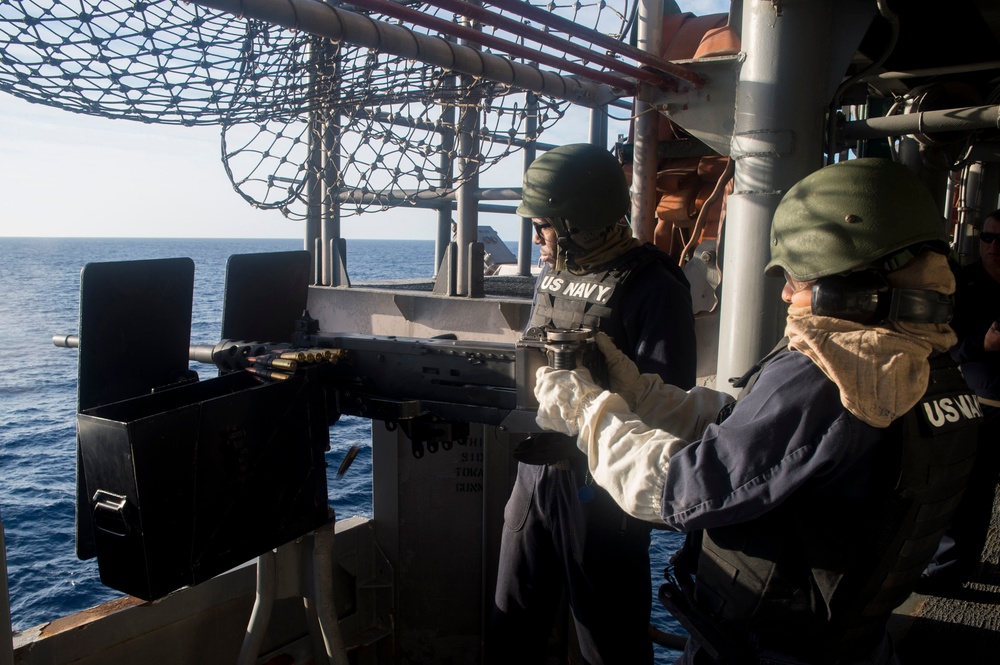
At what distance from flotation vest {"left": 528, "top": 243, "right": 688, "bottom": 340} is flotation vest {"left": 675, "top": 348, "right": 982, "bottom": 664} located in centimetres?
77

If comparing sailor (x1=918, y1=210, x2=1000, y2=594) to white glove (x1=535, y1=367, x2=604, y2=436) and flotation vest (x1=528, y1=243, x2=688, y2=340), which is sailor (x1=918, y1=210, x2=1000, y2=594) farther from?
white glove (x1=535, y1=367, x2=604, y2=436)

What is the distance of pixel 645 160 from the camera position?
414 cm

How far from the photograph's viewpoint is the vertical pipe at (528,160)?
192 inches

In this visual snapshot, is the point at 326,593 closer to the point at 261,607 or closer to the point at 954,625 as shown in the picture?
the point at 261,607

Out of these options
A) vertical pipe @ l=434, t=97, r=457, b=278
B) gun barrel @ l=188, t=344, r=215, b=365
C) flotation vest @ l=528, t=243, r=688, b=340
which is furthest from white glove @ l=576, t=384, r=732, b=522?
vertical pipe @ l=434, t=97, r=457, b=278

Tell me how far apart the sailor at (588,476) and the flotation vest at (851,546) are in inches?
23.8

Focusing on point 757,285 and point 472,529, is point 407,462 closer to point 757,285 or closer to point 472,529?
point 472,529

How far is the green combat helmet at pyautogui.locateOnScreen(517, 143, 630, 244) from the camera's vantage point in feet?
8.39

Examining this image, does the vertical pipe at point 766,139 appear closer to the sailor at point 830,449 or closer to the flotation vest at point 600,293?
the flotation vest at point 600,293

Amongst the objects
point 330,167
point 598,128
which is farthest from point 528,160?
point 330,167

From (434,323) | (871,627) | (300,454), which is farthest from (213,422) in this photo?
(434,323)

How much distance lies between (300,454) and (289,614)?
1.29m

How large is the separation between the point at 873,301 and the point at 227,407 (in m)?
1.53

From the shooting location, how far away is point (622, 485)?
5.22 ft
